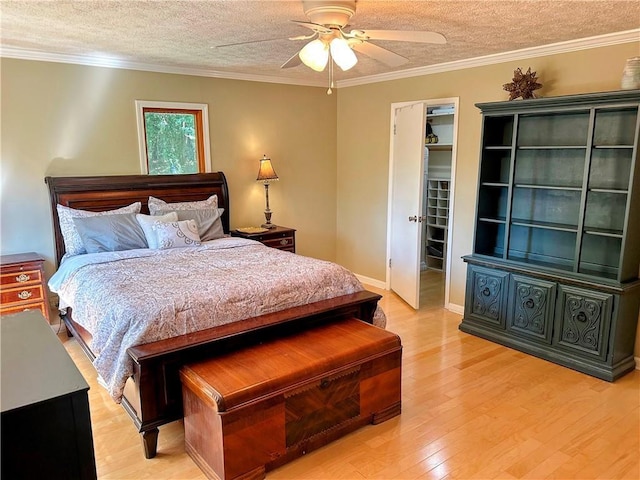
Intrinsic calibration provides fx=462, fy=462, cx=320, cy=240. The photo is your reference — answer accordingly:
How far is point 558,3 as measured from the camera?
2.64m

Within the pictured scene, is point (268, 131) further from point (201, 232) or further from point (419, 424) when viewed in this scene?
point (419, 424)

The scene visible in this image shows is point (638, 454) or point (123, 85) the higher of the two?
point (123, 85)

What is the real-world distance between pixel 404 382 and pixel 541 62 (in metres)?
2.83

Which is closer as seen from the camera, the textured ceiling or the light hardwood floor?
the light hardwood floor

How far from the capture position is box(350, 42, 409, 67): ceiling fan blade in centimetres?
263

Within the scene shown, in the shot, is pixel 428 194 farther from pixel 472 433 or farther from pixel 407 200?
pixel 472 433

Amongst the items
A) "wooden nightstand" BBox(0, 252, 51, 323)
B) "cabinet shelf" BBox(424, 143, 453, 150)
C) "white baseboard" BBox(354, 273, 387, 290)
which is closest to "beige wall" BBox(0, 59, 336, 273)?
"wooden nightstand" BBox(0, 252, 51, 323)

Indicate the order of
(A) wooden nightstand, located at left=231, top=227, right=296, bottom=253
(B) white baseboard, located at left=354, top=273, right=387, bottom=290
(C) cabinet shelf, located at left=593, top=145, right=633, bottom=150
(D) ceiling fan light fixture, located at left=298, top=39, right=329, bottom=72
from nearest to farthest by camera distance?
(D) ceiling fan light fixture, located at left=298, top=39, right=329, bottom=72 < (C) cabinet shelf, located at left=593, top=145, right=633, bottom=150 < (A) wooden nightstand, located at left=231, top=227, right=296, bottom=253 < (B) white baseboard, located at left=354, top=273, right=387, bottom=290

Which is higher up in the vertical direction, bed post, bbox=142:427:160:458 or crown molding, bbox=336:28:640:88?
crown molding, bbox=336:28:640:88

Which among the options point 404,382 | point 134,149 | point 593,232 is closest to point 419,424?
point 404,382

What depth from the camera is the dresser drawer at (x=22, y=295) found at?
369 centimetres

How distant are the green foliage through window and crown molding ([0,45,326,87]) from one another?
428mm

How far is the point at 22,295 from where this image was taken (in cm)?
377

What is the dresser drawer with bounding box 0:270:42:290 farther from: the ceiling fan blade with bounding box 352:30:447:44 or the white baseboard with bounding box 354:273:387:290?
the white baseboard with bounding box 354:273:387:290
